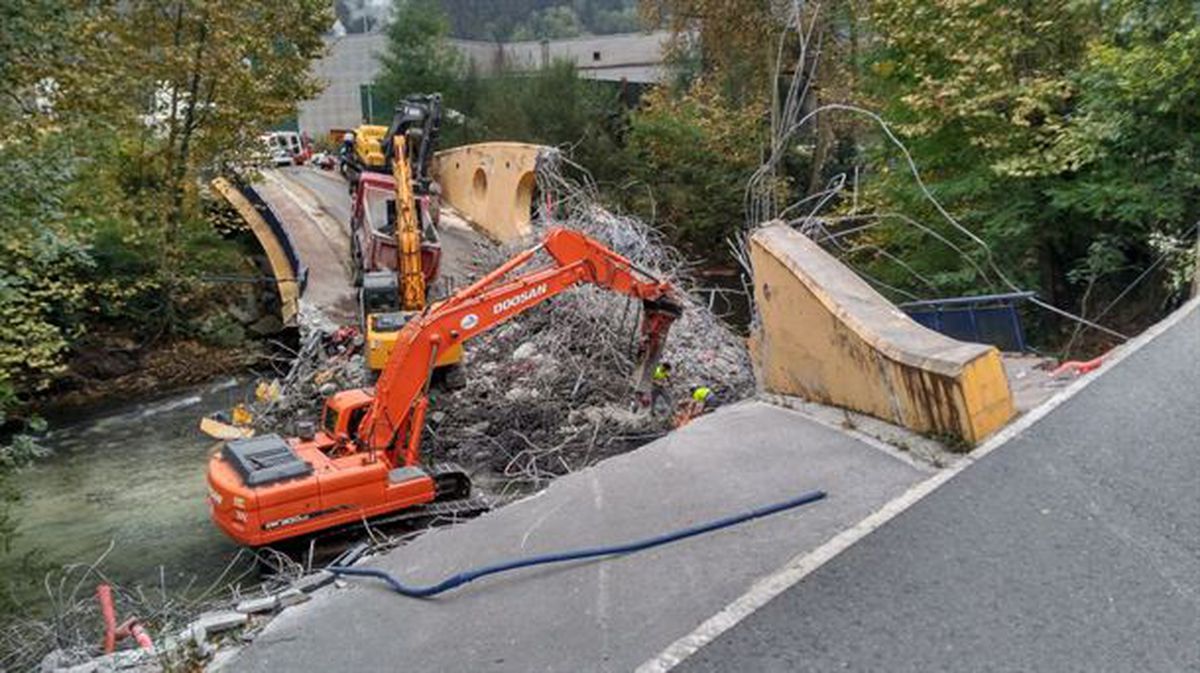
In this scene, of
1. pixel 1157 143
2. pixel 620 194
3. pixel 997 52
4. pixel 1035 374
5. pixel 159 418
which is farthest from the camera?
pixel 620 194

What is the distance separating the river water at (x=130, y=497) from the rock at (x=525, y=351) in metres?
4.88

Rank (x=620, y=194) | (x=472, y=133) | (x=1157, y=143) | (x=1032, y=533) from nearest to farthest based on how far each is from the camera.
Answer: (x=1032, y=533), (x=1157, y=143), (x=620, y=194), (x=472, y=133)

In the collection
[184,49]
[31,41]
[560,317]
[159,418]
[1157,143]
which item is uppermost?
[184,49]

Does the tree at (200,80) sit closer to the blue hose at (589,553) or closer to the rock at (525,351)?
the rock at (525,351)


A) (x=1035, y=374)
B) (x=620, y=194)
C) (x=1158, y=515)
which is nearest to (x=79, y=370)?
(x=620, y=194)

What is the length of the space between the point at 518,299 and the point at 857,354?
494 cm

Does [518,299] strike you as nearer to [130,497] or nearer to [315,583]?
[315,583]

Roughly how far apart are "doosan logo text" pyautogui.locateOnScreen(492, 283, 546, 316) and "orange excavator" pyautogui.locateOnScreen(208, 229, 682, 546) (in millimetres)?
11

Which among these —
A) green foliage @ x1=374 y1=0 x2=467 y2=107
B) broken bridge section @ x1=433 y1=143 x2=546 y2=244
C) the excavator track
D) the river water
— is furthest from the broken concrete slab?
green foliage @ x1=374 y1=0 x2=467 y2=107

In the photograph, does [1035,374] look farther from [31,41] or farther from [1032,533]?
[31,41]

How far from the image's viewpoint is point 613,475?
6.31 m

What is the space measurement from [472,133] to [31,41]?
2931 cm

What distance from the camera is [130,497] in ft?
45.8

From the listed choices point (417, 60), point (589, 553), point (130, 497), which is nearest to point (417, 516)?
point (589, 553)
